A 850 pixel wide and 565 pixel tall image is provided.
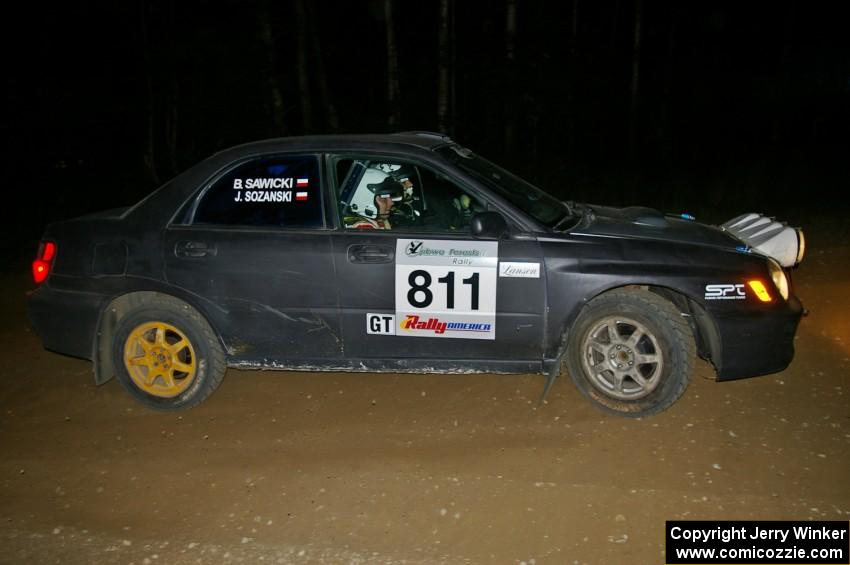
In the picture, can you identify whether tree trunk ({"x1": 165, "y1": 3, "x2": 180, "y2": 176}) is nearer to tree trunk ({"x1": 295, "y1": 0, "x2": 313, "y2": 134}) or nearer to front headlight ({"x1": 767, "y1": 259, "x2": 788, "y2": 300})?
tree trunk ({"x1": 295, "y1": 0, "x2": 313, "y2": 134})

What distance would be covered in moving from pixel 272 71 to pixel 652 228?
43.9 feet

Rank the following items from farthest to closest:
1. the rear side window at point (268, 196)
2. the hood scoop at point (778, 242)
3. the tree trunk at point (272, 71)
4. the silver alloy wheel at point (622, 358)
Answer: the tree trunk at point (272, 71), the hood scoop at point (778, 242), the rear side window at point (268, 196), the silver alloy wheel at point (622, 358)

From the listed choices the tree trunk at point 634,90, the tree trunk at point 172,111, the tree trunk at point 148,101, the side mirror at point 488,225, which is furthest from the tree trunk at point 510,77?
the side mirror at point 488,225

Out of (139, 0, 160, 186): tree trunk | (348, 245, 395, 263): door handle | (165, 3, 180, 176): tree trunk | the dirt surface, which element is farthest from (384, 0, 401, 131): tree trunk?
(348, 245, 395, 263): door handle

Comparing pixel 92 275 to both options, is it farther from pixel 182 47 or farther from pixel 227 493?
pixel 182 47

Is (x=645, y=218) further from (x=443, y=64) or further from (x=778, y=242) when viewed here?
(x=443, y=64)

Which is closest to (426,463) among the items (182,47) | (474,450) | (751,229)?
(474,450)

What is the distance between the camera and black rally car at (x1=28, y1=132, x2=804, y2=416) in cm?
460

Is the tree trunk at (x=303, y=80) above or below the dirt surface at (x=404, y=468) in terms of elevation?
above

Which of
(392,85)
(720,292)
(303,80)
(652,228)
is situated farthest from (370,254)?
(303,80)

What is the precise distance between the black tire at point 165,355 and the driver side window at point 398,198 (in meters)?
1.27

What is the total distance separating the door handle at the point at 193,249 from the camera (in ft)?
16.1

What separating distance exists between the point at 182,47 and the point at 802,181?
1371cm

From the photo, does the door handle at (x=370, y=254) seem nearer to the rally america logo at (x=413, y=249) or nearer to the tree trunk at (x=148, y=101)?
the rally america logo at (x=413, y=249)
